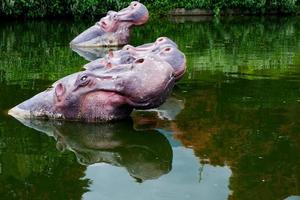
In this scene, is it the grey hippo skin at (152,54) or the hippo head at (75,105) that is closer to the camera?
the hippo head at (75,105)

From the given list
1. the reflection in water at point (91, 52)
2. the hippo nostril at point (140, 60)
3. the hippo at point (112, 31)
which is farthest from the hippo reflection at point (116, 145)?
the hippo at point (112, 31)

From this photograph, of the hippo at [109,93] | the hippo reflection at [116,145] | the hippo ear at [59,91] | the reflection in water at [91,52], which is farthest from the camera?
the reflection in water at [91,52]

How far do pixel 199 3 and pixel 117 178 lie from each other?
19.3 metres

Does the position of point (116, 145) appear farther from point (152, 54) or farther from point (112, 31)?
point (112, 31)

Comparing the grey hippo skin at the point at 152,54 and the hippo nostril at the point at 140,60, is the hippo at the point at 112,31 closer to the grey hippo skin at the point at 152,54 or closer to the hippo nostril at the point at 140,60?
the grey hippo skin at the point at 152,54

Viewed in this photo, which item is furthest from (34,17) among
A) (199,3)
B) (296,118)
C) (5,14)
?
(296,118)

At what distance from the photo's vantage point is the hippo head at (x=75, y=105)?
5.75 metres

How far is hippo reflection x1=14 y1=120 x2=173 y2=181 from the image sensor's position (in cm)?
474

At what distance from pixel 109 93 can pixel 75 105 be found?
0.39 meters

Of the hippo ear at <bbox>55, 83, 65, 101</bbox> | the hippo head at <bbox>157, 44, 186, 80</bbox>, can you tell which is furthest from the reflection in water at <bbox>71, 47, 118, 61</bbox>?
the hippo ear at <bbox>55, 83, 65, 101</bbox>

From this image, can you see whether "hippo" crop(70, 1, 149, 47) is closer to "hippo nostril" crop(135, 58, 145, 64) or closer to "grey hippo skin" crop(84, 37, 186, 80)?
"grey hippo skin" crop(84, 37, 186, 80)

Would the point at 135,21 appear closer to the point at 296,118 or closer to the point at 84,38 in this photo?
the point at 84,38

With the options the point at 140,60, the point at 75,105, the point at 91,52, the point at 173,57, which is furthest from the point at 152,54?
the point at 91,52

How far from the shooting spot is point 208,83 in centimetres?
803
